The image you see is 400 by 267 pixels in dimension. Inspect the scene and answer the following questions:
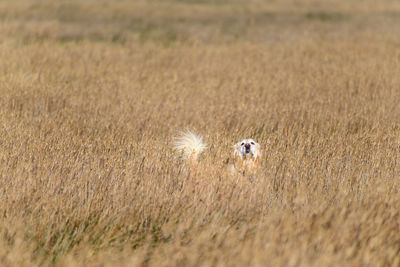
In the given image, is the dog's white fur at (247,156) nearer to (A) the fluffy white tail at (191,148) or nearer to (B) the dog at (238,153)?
(B) the dog at (238,153)

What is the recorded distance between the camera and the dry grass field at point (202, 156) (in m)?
2.73

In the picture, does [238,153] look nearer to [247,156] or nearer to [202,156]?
[247,156]

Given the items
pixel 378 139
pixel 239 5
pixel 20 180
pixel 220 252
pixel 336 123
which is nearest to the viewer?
pixel 220 252

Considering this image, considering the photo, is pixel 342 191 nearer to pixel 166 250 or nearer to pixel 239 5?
pixel 166 250

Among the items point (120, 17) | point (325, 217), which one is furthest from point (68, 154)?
point (120, 17)

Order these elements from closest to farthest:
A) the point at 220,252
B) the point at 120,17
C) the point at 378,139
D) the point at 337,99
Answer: the point at 220,252 → the point at 378,139 → the point at 337,99 → the point at 120,17

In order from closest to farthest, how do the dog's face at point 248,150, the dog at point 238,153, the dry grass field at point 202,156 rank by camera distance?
1. the dry grass field at point 202,156
2. the dog at point 238,153
3. the dog's face at point 248,150

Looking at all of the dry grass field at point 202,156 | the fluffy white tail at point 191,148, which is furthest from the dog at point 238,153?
the dry grass field at point 202,156

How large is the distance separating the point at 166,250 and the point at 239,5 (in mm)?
17825

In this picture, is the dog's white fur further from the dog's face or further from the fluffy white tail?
the fluffy white tail

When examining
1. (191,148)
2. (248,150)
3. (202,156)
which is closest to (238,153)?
(248,150)

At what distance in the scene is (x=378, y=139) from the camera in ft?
16.2

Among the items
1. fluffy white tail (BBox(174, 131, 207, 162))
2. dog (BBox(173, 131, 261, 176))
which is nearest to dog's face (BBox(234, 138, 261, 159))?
dog (BBox(173, 131, 261, 176))

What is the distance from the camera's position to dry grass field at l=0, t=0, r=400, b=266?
2.73 metres
